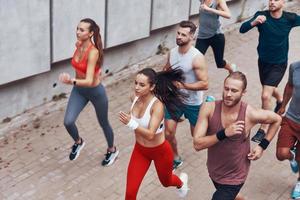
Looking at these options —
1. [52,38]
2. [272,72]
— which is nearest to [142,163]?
[272,72]

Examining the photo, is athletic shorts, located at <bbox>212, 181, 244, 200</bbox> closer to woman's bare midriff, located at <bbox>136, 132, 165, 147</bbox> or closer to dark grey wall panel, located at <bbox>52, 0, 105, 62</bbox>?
woman's bare midriff, located at <bbox>136, 132, 165, 147</bbox>

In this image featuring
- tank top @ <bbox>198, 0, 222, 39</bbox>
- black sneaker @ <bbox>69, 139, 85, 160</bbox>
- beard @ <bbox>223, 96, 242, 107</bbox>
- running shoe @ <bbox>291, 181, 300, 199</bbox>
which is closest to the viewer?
beard @ <bbox>223, 96, 242, 107</bbox>

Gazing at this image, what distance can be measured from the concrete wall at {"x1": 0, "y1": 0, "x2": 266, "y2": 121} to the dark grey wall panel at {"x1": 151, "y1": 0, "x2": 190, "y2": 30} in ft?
0.06

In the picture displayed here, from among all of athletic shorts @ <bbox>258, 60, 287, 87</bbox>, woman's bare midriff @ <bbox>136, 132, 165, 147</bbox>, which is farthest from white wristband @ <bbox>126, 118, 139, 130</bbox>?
athletic shorts @ <bbox>258, 60, 287, 87</bbox>

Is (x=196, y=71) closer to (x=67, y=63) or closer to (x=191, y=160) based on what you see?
(x=191, y=160)

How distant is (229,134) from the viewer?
4738mm

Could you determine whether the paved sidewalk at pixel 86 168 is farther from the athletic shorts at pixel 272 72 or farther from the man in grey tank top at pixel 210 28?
the man in grey tank top at pixel 210 28

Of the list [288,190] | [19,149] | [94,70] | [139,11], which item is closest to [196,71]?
[94,70]

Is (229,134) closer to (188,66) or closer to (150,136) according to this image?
(150,136)

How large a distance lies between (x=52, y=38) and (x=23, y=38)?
22.4 inches

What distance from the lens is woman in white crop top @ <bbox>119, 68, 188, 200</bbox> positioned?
5.42m

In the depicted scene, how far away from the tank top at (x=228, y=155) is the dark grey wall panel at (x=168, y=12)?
16.9 ft

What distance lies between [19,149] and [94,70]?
5.61 feet

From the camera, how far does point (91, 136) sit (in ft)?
25.5
